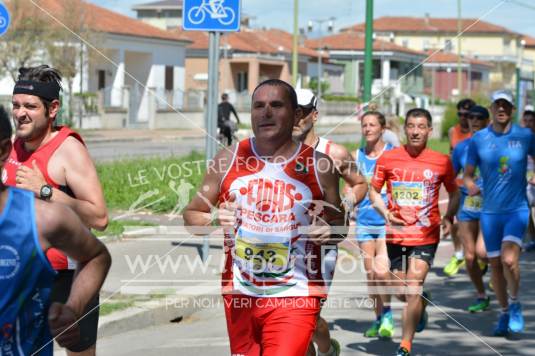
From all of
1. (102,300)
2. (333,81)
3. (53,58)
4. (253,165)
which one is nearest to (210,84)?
(102,300)

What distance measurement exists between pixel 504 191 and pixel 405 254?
1361 millimetres

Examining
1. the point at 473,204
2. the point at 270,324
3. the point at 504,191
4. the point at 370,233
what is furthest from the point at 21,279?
the point at 473,204

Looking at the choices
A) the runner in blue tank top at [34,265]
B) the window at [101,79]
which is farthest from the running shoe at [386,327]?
the window at [101,79]

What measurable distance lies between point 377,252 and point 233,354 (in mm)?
3542

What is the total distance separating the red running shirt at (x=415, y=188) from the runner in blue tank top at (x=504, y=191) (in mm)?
839

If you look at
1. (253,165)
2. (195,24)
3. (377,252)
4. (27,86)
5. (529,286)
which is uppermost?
(195,24)

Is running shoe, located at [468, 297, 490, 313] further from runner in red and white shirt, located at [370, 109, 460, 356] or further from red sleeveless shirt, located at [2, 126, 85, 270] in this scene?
red sleeveless shirt, located at [2, 126, 85, 270]

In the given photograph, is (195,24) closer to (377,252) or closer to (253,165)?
(377,252)

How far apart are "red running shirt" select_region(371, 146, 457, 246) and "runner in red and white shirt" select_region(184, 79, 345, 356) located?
8.78 feet

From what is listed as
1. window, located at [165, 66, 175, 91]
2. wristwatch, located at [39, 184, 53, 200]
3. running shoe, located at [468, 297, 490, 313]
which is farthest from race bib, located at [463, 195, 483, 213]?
window, located at [165, 66, 175, 91]

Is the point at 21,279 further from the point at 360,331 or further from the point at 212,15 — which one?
the point at 212,15

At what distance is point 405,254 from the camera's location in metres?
8.15

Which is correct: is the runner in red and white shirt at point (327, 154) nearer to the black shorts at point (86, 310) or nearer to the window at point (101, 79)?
the black shorts at point (86, 310)

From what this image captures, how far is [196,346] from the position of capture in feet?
26.4
